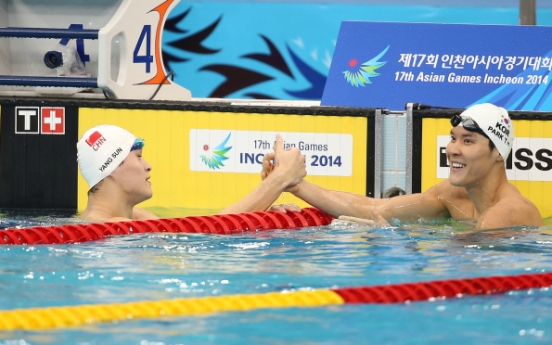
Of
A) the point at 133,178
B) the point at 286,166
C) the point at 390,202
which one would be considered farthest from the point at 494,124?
the point at 133,178

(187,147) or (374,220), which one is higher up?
(187,147)

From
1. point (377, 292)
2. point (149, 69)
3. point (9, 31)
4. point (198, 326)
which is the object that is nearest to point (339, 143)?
point (149, 69)

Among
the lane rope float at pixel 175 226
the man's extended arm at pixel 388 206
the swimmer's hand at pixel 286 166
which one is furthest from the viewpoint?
the man's extended arm at pixel 388 206

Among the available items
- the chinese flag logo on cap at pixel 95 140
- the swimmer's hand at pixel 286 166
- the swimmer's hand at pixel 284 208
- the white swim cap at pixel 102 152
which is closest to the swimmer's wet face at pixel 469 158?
the swimmer's hand at pixel 286 166

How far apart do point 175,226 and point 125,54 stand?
2331 millimetres

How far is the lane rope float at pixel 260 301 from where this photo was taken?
2.85 m

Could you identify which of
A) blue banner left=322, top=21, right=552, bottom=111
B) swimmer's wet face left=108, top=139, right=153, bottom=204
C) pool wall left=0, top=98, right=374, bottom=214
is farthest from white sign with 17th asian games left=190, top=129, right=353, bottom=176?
swimmer's wet face left=108, top=139, right=153, bottom=204

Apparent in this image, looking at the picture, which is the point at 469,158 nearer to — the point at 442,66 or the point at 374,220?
the point at 374,220

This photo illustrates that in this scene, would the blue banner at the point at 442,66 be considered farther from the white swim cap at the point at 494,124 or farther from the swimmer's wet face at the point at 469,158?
the swimmer's wet face at the point at 469,158

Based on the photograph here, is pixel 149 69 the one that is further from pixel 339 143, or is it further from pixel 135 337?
pixel 135 337

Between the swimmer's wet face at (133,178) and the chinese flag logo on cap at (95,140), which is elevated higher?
the chinese flag logo on cap at (95,140)

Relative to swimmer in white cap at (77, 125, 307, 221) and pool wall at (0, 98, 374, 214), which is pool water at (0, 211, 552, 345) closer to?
swimmer in white cap at (77, 125, 307, 221)

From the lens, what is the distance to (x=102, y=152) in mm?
4762

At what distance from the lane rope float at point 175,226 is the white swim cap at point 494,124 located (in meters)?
1.03
